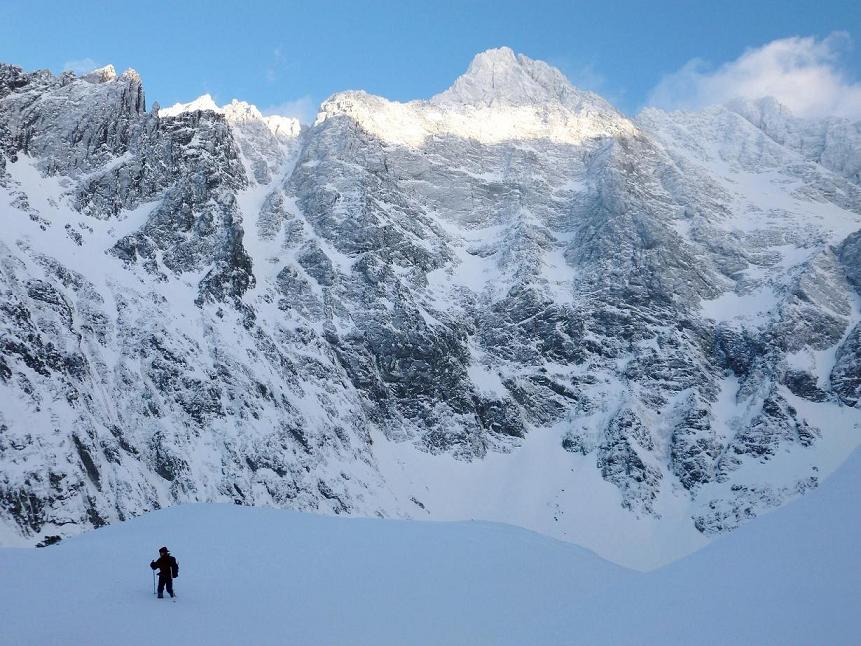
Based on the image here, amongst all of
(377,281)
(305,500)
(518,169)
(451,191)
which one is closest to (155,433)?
(305,500)

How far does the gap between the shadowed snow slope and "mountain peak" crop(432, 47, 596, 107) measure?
148 meters

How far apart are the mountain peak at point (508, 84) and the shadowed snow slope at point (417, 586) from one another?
14787 cm

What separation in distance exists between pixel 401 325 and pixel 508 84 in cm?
8943

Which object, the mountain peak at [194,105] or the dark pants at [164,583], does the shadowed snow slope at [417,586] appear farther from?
the mountain peak at [194,105]

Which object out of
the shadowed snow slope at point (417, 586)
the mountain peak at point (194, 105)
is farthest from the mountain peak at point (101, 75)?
the shadowed snow slope at point (417, 586)

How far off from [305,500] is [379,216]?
52286 millimetres

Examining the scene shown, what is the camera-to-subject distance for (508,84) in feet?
543

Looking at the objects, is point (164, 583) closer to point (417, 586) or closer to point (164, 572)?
point (164, 572)

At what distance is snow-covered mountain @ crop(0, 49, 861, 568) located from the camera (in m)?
63.2

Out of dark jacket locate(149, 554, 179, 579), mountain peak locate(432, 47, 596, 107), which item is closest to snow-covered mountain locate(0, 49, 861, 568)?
mountain peak locate(432, 47, 596, 107)

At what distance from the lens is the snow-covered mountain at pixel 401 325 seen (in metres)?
63.2

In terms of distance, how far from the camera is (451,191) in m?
129

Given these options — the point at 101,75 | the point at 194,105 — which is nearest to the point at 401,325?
the point at 101,75

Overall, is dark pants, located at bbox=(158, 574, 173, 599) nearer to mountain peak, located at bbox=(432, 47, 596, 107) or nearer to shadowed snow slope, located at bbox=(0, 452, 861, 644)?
shadowed snow slope, located at bbox=(0, 452, 861, 644)
